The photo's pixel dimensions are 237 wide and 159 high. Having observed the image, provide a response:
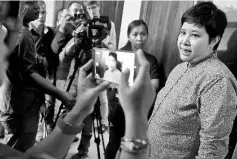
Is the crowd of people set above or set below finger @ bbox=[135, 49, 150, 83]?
below

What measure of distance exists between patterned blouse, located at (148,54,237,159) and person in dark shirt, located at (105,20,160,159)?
49cm

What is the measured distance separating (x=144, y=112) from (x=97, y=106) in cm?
121

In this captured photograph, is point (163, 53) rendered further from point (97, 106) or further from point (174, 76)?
point (174, 76)

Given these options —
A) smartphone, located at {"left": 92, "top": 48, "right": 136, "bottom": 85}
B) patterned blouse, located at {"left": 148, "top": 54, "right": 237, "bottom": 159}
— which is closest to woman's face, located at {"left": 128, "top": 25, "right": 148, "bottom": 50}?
smartphone, located at {"left": 92, "top": 48, "right": 136, "bottom": 85}

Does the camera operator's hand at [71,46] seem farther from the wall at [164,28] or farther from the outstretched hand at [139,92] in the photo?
the outstretched hand at [139,92]

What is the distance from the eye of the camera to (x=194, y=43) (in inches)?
37.1

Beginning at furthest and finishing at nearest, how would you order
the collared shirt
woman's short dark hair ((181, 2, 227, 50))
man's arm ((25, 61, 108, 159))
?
the collared shirt
woman's short dark hair ((181, 2, 227, 50))
man's arm ((25, 61, 108, 159))

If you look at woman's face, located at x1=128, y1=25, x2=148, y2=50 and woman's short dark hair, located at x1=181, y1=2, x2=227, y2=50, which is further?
woman's face, located at x1=128, y1=25, x2=148, y2=50

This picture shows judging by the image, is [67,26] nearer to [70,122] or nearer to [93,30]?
[93,30]

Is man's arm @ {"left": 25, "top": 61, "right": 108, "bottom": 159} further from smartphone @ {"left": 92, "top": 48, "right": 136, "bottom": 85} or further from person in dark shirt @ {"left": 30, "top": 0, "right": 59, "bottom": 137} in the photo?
person in dark shirt @ {"left": 30, "top": 0, "right": 59, "bottom": 137}

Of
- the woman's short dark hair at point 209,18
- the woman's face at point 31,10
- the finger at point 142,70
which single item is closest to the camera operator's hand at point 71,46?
the woman's face at point 31,10

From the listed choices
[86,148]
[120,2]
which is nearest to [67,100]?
[86,148]

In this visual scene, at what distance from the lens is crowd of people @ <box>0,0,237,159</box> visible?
0.50 meters

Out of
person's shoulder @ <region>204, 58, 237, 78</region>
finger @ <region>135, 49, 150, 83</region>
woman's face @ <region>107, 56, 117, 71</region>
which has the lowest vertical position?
woman's face @ <region>107, 56, 117, 71</region>
